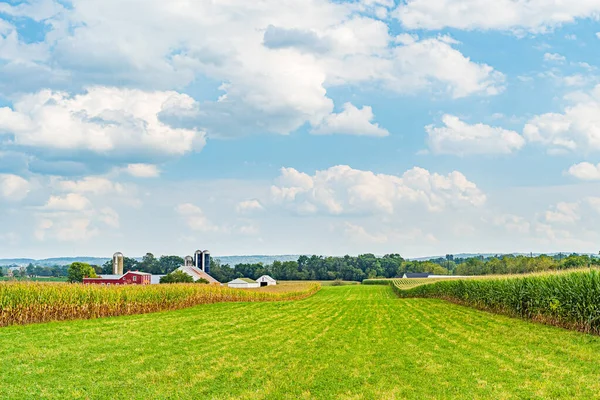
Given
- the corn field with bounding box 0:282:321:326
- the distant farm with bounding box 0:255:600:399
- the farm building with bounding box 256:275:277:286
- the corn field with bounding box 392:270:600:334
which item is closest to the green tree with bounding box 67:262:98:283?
the farm building with bounding box 256:275:277:286

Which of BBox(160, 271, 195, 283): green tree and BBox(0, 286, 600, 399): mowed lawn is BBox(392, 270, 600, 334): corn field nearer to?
BBox(0, 286, 600, 399): mowed lawn

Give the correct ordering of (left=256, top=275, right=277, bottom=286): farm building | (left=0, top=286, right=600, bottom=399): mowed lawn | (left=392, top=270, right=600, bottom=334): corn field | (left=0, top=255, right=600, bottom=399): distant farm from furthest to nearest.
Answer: (left=256, top=275, right=277, bottom=286): farm building → (left=392, top=270, right=600, bottom=334): corn field → (left=0, top=255, right=600, bottom=399): distant farm → (left=0, top=286, right=600, bottom=399): mowed lawn

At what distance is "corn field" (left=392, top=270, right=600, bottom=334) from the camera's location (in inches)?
747

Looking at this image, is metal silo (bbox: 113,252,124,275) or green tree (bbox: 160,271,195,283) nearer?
green tree (bbox: 160,271,195,283)

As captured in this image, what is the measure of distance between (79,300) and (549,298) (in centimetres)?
2213

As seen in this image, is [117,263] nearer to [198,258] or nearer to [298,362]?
[198,258]

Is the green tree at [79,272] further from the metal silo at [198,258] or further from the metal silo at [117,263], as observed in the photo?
the metal silo at [198,258]

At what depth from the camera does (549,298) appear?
2203 centimetres

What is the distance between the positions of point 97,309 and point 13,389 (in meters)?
17.2

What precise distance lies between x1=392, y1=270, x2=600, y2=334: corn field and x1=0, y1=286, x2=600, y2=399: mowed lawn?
1.05m

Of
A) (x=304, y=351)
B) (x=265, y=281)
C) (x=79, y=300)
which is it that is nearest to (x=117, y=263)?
(x=265, y=281)

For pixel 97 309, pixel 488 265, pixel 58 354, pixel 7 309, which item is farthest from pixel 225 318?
pixel 488 265

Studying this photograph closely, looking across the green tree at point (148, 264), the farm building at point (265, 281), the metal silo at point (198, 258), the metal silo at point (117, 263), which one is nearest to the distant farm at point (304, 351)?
the metal silo at point (117, 263)

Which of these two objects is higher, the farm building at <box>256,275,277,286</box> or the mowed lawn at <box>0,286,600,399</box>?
the mowed lawn at <box>0,286,600,399</box>
